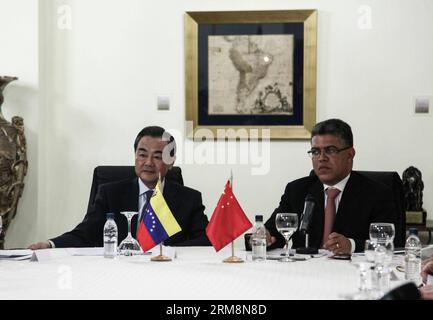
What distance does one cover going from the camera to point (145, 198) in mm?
3830

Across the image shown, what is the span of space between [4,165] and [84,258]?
205 centimetres

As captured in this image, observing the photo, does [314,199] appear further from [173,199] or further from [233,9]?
[233,9]

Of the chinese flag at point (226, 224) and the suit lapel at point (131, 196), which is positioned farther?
the suit lapel at point (131, 196)

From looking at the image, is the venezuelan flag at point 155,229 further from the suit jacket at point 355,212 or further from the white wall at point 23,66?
the white wall at point 23,66

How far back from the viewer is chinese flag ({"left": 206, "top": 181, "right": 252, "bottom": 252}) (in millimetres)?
3135

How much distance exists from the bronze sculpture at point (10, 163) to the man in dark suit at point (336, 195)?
2096 millimetres

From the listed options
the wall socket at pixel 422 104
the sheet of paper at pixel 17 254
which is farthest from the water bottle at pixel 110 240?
the wall socket at pixel 422 104

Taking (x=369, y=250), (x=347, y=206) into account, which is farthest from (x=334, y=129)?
(x=369, y=250)

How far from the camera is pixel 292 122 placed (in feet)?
17.0

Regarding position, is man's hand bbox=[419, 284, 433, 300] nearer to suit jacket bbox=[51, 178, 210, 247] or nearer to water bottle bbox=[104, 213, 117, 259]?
water bottle bbox=[104, 213, 117, 259]

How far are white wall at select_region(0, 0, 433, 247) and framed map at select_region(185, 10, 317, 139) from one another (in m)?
0.08

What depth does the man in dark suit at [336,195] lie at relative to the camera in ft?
11.7

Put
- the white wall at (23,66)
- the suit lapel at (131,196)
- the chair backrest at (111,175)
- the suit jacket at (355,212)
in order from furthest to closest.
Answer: the white wall at (23,66) → the chair backrest at (111,175) → the suit lapel at (131,196) → the suit jacket at (355,212)
